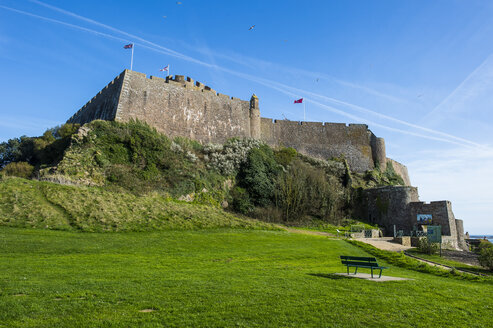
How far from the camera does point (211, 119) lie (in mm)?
37531

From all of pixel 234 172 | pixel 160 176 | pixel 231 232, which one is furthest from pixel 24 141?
pixel 231 232

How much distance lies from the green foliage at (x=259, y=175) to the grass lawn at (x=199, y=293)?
1972 centimetres

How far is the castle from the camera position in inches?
1256

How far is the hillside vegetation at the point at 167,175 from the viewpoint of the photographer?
21484 millimetres

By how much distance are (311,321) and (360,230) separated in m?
26.1

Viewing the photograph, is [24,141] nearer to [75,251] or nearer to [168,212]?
[168,212]

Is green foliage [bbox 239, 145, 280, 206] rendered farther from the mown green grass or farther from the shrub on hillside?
the mown green grass

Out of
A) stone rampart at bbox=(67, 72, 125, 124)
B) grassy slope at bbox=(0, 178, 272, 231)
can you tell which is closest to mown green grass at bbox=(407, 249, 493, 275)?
grassy slope at bbox=(0, 178, 272, 231)

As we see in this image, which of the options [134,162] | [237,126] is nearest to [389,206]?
[237,126]

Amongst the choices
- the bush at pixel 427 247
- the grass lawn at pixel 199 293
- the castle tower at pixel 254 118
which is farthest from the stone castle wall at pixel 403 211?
the grass lawn at pixel 199 293

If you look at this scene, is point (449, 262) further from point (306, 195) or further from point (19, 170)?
point (19, 170)

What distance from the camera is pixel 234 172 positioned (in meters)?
34.5

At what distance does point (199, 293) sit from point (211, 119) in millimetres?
31424

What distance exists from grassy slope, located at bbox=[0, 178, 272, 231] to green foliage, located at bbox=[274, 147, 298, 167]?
49.1 feet
